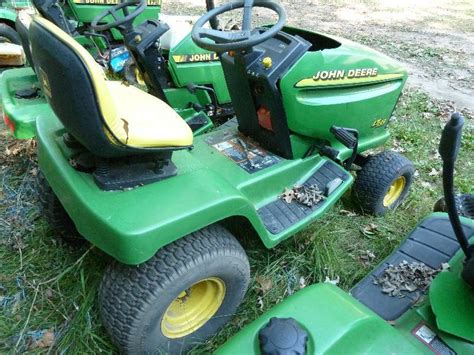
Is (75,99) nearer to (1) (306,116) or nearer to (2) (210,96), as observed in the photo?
(1) (306,116)

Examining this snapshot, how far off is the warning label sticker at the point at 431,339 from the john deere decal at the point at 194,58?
2450mm

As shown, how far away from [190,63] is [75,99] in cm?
205

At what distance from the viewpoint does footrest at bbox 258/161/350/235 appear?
2.17 metres

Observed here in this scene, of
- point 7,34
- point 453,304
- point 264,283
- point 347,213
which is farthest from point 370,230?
point 7,34

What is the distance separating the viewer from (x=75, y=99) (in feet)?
4.63

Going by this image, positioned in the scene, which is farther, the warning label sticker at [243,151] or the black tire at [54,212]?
the warning label sticker at [243,151]

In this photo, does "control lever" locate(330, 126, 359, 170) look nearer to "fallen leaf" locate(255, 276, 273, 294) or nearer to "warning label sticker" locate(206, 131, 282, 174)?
"warning label sticker" locate(206, 131, 282, 174)

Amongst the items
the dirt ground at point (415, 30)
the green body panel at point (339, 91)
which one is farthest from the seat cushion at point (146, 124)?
the dirt ground at point (415, 30)

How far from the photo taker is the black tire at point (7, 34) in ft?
14.8

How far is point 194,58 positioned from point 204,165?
4.98 feet

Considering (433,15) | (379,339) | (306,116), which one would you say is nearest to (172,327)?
(379,339)

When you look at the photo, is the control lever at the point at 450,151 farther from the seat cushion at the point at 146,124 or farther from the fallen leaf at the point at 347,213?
the fallen leaf at the point at 347,213

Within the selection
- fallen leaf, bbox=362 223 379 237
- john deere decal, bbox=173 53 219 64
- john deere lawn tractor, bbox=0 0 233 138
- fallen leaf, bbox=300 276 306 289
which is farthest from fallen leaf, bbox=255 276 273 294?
john deere decal, bbox=173 53 219 64

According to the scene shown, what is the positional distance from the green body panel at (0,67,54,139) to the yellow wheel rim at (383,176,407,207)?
6.80 ft
